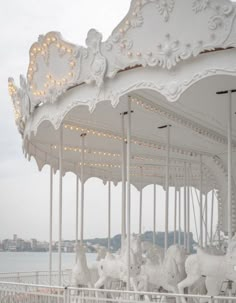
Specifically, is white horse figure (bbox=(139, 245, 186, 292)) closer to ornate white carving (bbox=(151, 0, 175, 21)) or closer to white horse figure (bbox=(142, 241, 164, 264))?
white horse figure (bbox=(142, 241, 164, 264))

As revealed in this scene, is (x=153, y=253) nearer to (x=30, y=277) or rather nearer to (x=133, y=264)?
(x=133, y=264)

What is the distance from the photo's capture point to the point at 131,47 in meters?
8.19

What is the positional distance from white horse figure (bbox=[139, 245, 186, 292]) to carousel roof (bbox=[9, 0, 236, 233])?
102 inches

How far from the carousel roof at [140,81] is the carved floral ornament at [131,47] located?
0.01m

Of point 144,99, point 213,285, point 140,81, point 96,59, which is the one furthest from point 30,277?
point 140,81

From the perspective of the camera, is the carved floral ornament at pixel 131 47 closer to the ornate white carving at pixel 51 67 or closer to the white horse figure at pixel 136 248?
the ornate white carving at pixel 51 67

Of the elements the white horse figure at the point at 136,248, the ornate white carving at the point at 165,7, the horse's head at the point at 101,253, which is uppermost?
the ornate white carving at the point at 165,7

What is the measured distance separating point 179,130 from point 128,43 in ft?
15.8

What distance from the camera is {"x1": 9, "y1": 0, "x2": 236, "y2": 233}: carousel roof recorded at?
298 inches

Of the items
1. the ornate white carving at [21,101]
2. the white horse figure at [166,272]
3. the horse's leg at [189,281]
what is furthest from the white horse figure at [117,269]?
the ornate white carving at [21,101]

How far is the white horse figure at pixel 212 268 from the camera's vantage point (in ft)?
27.1

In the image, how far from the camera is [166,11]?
7.78 metres

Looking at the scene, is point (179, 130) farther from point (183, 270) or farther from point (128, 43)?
point (128, 43)

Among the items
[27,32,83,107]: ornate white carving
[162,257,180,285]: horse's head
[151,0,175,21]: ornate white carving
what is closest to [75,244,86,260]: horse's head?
[162,257,180,285]: horse's head
